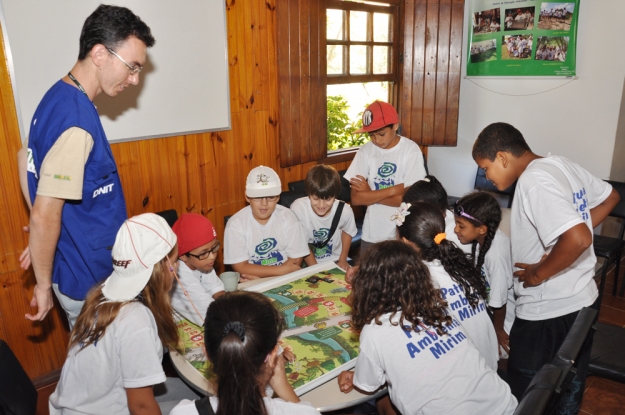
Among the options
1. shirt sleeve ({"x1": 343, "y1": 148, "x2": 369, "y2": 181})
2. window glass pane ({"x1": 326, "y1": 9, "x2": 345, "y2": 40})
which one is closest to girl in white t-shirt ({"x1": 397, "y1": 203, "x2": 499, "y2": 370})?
shirt sleeve ({"x1": 343, "y1": 148, "x2": 369, "y2": 181})

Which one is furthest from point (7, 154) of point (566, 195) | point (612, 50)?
point (612, 50)

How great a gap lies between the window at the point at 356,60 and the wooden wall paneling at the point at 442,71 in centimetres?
40

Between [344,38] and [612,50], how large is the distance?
2.13 metres

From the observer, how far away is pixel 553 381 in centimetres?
101

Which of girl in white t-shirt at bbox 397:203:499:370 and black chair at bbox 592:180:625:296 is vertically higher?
girl in white t-shirt at bbox 397:203:499:370

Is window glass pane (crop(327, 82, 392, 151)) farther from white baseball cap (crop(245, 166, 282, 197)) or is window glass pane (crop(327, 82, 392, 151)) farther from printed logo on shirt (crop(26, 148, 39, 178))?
printed logo on shirt (crop(26, 148, 39, 178))

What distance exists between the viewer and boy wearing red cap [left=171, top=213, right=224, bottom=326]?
204cm

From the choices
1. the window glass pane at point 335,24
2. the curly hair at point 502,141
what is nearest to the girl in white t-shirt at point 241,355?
the curly hair at point 502,141

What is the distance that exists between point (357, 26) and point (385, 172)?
1.77 metres

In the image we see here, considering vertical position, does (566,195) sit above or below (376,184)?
above

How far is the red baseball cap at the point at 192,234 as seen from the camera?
2070 millimetres

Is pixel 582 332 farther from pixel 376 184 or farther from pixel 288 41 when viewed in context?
pixel 288 41

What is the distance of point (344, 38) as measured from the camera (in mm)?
4191

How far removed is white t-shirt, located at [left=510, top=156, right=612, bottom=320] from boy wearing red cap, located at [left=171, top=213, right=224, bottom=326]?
1257 millimetres
